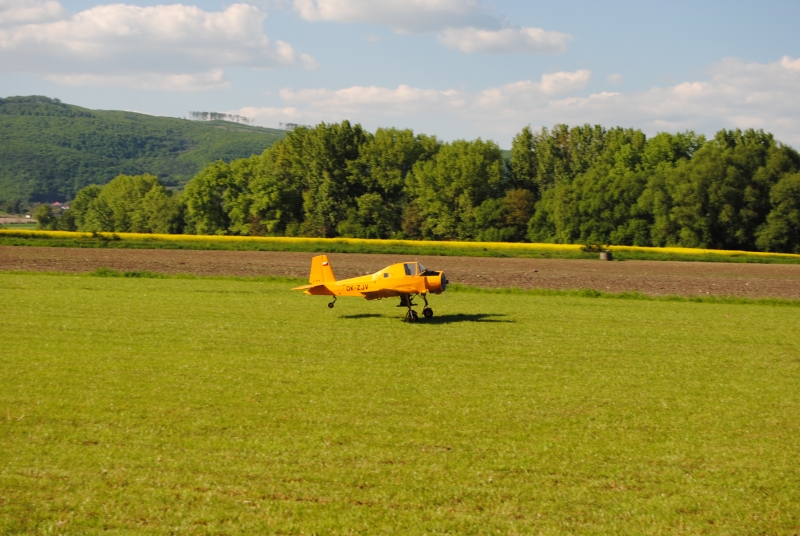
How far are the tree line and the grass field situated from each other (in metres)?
45.8

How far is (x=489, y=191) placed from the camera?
76.1 meters

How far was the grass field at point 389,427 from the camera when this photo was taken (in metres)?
7.20

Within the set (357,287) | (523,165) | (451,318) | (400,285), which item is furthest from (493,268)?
(523,165)

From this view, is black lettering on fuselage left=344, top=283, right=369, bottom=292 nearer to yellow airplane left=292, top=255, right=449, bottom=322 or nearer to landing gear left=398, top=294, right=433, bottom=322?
yellow airplane left=292, top=255, right=449, bottom=322

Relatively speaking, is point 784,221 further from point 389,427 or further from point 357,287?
point 389,427

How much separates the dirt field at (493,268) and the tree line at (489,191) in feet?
50.8

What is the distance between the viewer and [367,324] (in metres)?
18.4

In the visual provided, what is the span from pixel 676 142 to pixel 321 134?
39363 millimetres

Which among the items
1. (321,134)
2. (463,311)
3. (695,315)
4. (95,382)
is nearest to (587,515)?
(95,382)

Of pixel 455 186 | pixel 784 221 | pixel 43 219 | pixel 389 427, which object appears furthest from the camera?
pixel 43 219

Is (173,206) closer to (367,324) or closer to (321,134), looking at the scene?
(321,134)

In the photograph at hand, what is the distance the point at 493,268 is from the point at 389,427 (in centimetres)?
2804

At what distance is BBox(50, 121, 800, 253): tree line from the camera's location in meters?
60.1

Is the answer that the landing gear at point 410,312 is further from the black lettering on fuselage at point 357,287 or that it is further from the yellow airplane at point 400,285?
the black lettering on fuselage at point 357,287
